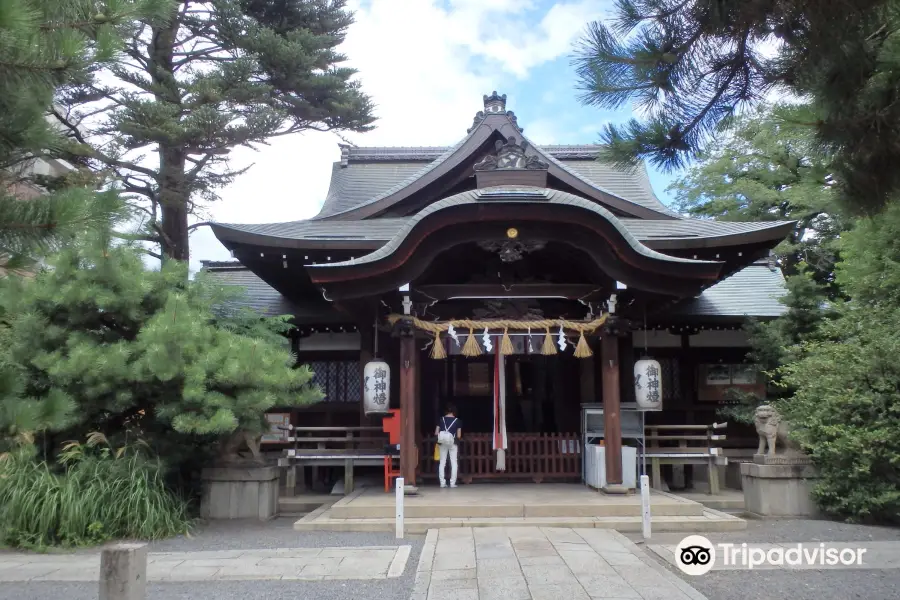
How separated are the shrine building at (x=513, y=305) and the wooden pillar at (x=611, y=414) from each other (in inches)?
0.8

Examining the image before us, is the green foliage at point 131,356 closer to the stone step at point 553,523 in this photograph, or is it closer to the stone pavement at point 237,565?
the stone pavement at point 237,565

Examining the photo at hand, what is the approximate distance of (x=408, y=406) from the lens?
9.29 meters

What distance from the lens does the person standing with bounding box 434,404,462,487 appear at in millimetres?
9688

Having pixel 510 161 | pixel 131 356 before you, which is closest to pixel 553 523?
pixel 510 161

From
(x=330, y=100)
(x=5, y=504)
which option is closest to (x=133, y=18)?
(x=5, y=504)

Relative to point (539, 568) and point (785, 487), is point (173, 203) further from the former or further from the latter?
point (785, 487)

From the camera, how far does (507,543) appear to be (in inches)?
270

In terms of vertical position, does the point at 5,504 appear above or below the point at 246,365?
below

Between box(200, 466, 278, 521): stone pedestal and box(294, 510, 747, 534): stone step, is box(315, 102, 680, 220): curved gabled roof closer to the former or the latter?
box(200, 466, 278, 521): stone pedestal

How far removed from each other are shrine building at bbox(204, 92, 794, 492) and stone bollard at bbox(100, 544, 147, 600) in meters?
5.62

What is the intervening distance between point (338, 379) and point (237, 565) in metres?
6.10

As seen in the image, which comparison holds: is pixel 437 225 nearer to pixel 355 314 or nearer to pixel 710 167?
pixel 355 314

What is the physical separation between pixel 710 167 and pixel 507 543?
19.6m

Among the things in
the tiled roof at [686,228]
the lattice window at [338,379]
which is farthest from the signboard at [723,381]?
the lattice window at [338,379]
